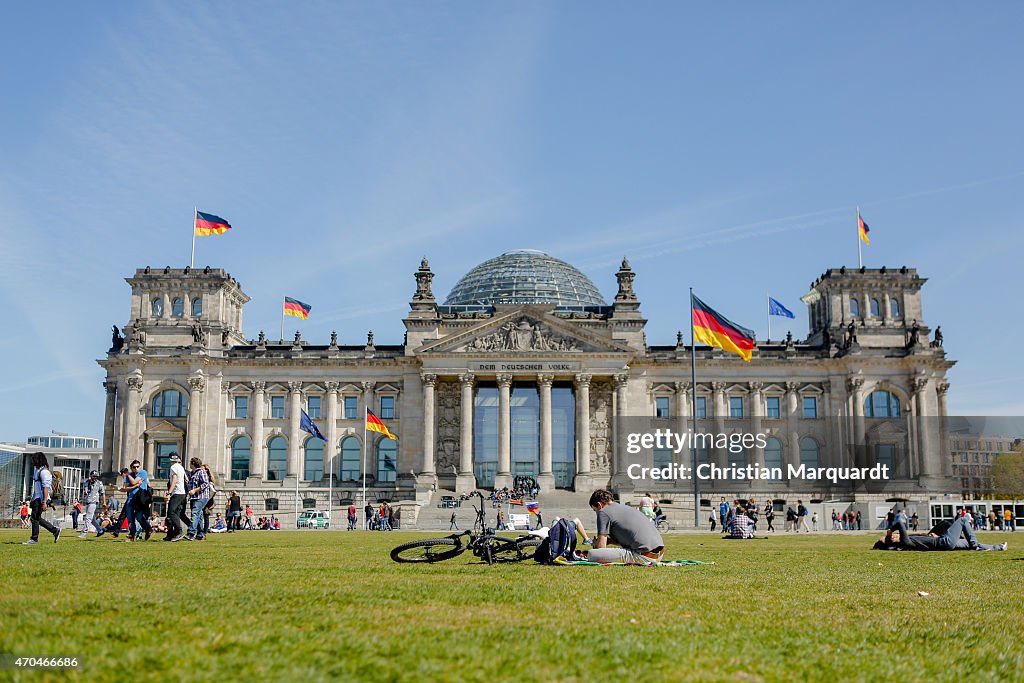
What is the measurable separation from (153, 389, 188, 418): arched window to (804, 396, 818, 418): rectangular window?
52993mm

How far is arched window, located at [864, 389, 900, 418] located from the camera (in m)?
86.3

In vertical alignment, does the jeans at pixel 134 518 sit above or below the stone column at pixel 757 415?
below

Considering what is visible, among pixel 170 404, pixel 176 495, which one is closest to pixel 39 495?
pixel 176 495

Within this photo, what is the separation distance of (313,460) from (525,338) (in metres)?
21.1

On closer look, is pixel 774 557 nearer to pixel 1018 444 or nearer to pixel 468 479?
pixel 468 479

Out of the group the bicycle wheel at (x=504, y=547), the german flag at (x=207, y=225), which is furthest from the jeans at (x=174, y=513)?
the german flag at (x=207, y=225)

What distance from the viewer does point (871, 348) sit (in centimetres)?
8638

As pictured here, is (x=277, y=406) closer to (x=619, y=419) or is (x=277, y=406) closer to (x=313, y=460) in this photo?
(x=313, y=460)

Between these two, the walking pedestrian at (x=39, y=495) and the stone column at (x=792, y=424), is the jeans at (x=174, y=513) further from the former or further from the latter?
the stone column at (x=792, y=424)

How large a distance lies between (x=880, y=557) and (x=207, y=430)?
70.7 metres

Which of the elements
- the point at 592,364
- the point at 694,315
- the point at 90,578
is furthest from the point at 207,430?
the point at 90,578

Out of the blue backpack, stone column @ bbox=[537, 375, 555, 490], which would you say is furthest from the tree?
the blue backpack

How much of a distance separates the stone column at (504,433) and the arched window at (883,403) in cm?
3070

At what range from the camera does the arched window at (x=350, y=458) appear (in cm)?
8631
